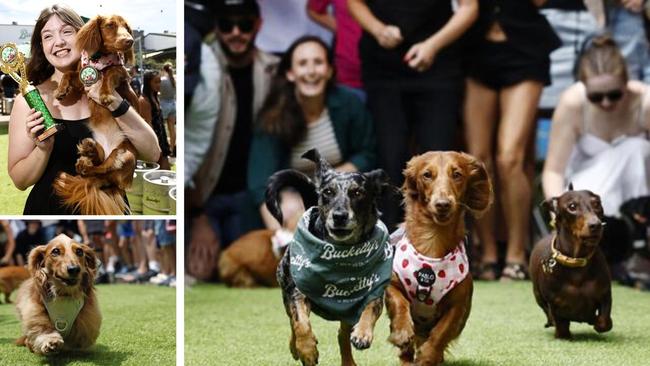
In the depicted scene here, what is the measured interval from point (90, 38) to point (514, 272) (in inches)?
169

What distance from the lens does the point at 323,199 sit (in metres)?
3.93

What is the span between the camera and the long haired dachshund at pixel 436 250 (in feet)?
13.3

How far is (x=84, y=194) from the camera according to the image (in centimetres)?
498

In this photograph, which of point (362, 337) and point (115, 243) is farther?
point (115, 243)

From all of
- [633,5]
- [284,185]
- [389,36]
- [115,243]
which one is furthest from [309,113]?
[284,185]

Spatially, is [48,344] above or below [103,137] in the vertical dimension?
below

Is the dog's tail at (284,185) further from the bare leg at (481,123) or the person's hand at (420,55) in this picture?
the bare leg at (481,123)

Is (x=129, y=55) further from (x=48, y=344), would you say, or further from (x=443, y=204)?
(x=443, y=204)

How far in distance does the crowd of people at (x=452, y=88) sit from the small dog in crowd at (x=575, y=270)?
9.60ft

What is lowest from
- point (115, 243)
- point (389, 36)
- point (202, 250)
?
point (202, 250)

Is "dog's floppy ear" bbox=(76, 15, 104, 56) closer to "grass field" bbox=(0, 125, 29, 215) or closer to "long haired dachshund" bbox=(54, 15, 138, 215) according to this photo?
"long haired dachshund" bbox=(54, 15, 138, 215)

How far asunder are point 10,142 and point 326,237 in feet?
6.28

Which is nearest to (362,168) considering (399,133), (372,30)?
(399,133)

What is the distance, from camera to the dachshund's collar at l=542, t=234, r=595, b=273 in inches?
193
